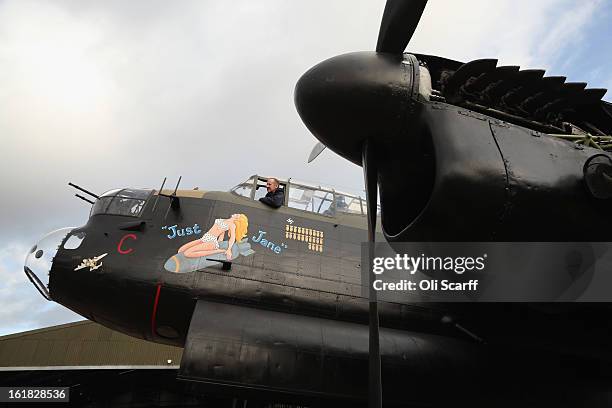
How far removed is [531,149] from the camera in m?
4.57

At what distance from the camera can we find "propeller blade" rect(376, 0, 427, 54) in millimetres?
4344

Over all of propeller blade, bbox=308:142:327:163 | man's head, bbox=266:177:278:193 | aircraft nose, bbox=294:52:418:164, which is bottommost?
aircraft nose, bbox=294:52:418:164

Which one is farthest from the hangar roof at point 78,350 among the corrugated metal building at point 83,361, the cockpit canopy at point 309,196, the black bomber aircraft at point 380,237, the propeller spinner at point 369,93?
the propeller spinner at point 369,93

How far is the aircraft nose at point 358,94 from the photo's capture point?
4.60 m

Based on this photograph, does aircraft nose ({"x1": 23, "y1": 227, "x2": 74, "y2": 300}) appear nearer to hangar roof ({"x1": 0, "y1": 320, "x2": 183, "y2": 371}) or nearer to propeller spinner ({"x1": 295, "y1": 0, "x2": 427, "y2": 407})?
propeller spinner ({"x1": 295, "y1": 0, "x2": 427, "y2": 407})

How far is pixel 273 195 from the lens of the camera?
8.30m

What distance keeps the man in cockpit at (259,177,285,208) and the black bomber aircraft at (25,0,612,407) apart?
149mm

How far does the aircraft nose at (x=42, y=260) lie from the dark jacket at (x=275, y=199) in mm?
3587

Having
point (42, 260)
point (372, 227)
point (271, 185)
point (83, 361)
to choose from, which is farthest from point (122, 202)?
point (83, 361)

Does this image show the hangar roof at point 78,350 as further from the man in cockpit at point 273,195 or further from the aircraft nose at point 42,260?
the man in cockpit at point 273,195

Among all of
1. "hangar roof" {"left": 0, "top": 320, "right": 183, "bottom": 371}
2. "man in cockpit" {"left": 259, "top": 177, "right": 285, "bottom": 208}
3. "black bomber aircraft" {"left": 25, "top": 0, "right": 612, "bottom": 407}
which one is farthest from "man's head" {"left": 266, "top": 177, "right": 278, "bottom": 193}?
"hangar roof" {"left": 0, "top": 320, "right": 183, "bottom": 371}

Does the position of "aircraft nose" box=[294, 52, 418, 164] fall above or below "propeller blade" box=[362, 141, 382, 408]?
above

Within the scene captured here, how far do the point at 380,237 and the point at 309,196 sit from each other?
1.62 meters

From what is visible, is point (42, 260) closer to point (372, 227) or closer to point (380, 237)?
point (372, 227)
